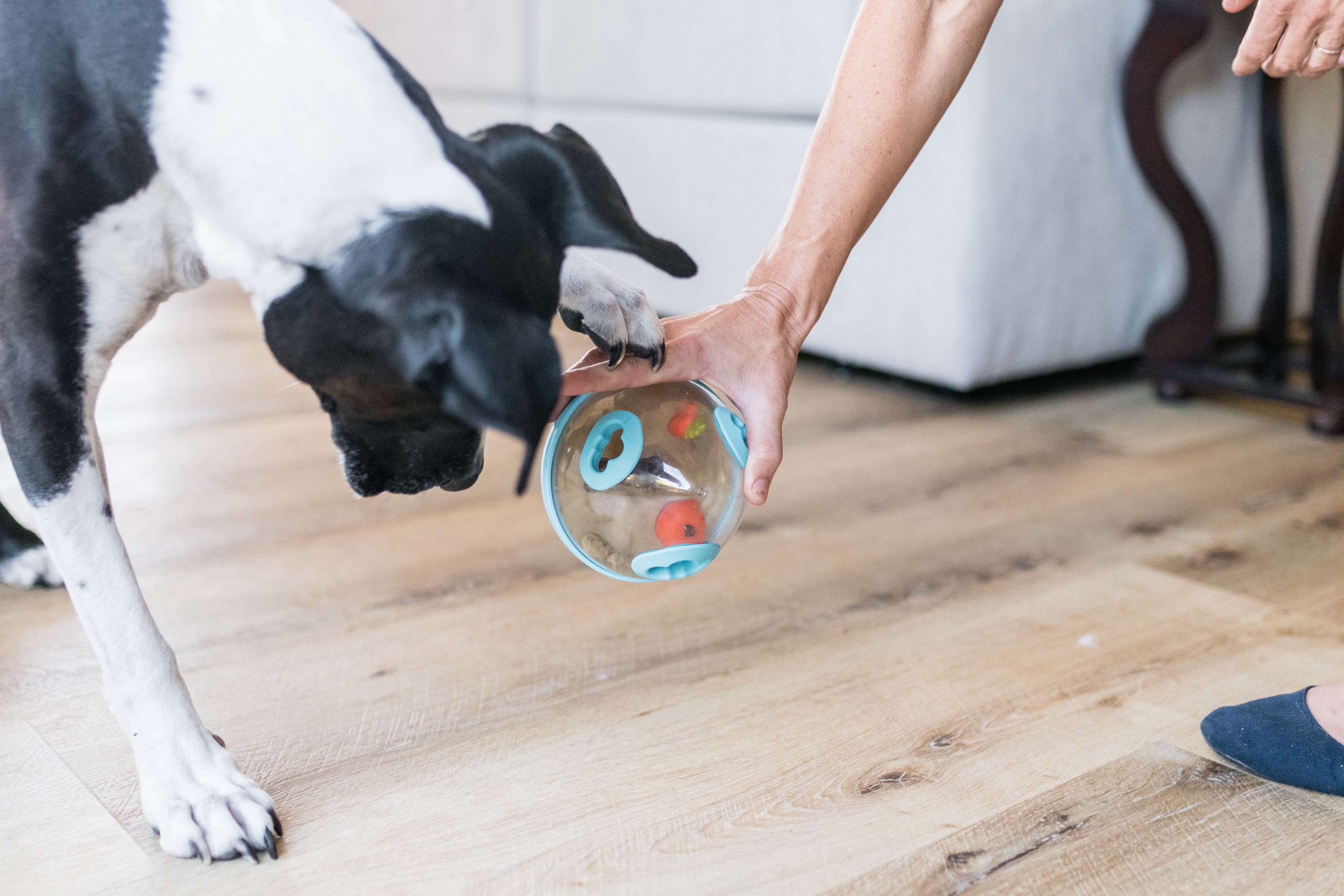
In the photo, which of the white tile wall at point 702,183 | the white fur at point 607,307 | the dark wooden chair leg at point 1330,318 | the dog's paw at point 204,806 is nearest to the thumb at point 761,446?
the white fur at point 607,307

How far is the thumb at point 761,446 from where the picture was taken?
939 millimetres

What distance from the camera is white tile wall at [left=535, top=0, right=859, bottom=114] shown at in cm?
195

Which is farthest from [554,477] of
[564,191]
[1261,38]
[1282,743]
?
[1261,38]

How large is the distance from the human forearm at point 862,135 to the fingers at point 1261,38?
0.76ft

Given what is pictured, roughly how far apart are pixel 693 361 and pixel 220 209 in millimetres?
396

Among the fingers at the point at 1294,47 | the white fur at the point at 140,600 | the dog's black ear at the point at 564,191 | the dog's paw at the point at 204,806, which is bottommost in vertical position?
the dog's paw at the point at 204,806

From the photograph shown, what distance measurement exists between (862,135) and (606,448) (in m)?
0.40

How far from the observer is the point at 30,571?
1263 mm

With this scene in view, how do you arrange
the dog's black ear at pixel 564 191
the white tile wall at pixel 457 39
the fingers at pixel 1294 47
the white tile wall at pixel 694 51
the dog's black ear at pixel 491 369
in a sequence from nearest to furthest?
the dog's black ear at pixel 491 369
the dog's black ear at pixel 564 191
the fingers at pixel 1294 47
the white tile wall at pixel 694 51
the white tile wall at pixel 457 39

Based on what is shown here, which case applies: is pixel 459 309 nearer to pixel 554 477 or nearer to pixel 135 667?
pixel 554 477

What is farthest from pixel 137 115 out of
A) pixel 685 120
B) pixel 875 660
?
pixel 685 120

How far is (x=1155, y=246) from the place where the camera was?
209cm

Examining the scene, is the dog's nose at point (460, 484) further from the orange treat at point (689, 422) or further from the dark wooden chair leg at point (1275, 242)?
the dark wooden chair leg at point (1275, 242)

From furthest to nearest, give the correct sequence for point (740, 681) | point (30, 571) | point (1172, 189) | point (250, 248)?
point (1172, 189) < point (30, 571) < point (740, 681) < point (250, 248)
